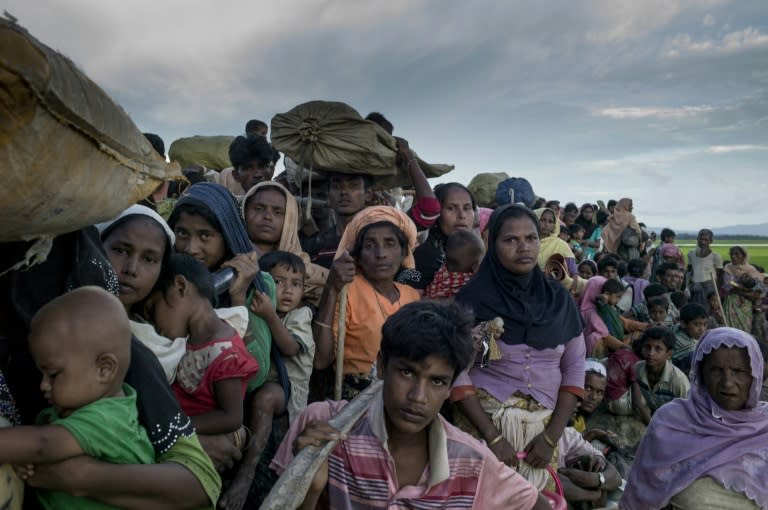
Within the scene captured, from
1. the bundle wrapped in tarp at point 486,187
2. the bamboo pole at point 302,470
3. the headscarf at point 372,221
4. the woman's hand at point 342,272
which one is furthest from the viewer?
the bundle wrapped in tarp at point 486,187

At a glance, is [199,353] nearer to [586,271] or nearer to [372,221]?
[372,221]

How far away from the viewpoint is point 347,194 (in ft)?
14.1

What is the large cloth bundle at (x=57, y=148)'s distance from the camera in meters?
0.77

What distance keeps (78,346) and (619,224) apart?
12.8 m

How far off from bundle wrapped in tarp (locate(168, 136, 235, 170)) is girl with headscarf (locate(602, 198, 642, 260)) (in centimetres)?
882

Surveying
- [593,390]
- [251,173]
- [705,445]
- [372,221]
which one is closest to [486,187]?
[593,390]

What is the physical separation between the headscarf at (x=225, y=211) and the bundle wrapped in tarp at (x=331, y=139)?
1.49 metres

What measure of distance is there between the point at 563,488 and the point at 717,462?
0.86 m

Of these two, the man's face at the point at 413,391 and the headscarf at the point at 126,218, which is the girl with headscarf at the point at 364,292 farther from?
the headscarf at the point at 126,218

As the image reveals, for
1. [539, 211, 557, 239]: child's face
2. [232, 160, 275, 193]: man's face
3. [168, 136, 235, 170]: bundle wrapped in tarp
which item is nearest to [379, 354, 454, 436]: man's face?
[232, 160, 275, 193]: man's face

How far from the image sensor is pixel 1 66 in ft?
2.39

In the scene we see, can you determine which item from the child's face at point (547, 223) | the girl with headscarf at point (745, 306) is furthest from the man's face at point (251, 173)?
the girl with headscarf at point (745, 306)

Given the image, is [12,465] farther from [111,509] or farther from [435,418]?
[435,418]

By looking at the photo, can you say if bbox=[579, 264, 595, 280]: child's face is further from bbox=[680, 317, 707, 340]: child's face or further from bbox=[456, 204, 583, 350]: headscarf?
bbox=[456, 204, 583, 350]: headscarf
